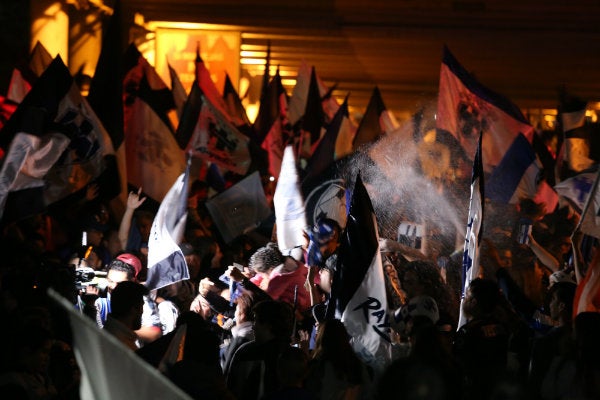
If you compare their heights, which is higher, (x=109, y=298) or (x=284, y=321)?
(x=284, y=321)

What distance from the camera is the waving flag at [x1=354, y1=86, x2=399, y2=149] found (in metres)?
15.9

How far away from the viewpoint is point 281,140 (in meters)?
15.1

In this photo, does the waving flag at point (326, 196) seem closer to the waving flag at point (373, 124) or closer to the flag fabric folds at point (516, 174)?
the flag fabric folds at point (516, 174)

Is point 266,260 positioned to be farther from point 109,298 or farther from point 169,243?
point 109,298

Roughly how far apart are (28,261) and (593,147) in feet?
30.6

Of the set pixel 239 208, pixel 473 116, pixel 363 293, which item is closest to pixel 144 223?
pixel 239 208

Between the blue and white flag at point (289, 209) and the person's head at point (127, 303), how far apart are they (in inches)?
143

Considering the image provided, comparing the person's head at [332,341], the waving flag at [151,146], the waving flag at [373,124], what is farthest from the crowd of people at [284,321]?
the waving flag at [373,124]

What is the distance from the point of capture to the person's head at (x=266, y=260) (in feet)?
27.5

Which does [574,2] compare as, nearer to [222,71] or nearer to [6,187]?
[222,71]

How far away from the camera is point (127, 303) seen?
5.71m

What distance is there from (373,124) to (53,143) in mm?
7337

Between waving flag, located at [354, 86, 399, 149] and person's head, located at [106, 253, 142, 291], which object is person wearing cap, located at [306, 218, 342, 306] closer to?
person's head, located at [106, 253, 142, 291]

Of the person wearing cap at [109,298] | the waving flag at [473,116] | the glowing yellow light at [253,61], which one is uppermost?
the glowing yellow light at [253,61]
